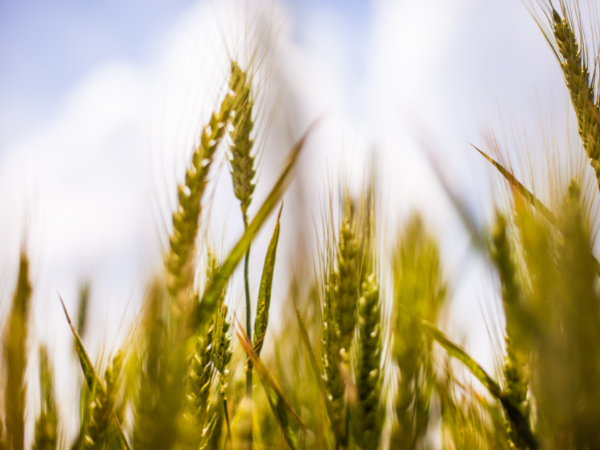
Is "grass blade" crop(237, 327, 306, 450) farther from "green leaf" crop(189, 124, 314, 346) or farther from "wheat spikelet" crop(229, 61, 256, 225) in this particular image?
"wheat spikelet" crop(229, 61, 256, 225)

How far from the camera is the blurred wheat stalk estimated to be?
54cm

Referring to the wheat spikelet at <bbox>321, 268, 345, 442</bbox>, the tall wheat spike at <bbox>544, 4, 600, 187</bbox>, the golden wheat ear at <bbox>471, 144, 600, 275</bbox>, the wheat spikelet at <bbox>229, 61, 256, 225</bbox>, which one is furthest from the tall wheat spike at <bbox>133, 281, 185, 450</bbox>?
the tall wheat spike at <bbox>544, 4, 600, 187</bbox>

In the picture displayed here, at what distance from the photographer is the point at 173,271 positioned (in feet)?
1.76

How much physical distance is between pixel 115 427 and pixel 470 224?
0.74 m

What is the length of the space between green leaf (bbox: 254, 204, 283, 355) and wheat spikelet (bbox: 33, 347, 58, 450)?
1.38ft

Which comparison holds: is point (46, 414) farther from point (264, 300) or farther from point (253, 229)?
point (253, 229)

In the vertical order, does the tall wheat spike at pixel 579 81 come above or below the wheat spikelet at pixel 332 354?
above

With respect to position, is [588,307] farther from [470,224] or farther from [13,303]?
[13,303]

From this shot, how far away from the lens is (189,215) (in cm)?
56

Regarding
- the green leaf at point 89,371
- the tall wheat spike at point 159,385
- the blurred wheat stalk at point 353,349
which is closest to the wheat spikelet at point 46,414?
the blurred wheat stalk at point 353,349

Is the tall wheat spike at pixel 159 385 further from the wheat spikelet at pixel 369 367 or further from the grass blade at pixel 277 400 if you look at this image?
the wheat spikelet at pixel 369 367

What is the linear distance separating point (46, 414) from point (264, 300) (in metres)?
0.58

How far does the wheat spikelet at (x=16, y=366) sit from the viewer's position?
2.09 feet

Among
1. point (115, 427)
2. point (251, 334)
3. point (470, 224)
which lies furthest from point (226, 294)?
point (470, 224)
